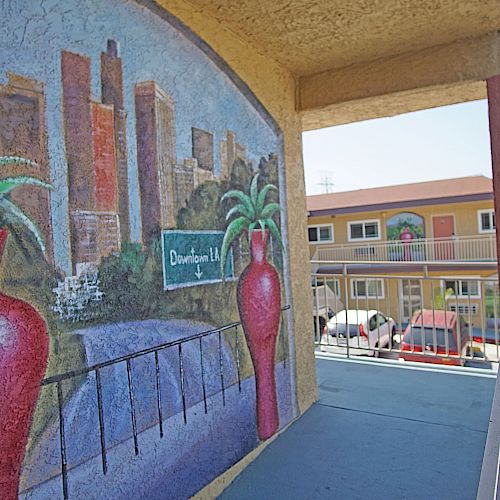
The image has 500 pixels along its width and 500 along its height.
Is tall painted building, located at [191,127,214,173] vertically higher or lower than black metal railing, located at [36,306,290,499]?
higher

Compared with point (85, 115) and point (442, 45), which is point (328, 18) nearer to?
point (442, 45)

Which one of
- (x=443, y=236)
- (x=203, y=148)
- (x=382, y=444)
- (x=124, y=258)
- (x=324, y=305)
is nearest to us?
(x=124, y=258)

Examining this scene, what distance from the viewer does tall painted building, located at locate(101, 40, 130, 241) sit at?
2.31 meters

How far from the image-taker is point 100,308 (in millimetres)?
2223

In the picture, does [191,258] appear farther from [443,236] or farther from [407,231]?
[407,231]

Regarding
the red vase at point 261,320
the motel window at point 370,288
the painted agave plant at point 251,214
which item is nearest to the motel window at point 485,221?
Result: the motel window at point 370,288

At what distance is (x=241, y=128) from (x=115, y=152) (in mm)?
1219

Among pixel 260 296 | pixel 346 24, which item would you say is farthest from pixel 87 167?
pixel 346 24

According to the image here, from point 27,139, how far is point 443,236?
1752cm

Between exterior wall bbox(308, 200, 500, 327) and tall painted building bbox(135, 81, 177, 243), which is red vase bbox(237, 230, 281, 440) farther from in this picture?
exterior wall bbox(308, 200, 500, 327)

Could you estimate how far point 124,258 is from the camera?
92.7 inches

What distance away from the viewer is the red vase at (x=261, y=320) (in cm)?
335

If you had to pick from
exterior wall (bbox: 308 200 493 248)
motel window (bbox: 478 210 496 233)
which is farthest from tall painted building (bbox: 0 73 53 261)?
motel window (bbox: 478 210 496 233)

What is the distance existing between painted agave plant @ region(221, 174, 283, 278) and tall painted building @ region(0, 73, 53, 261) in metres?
1.30
